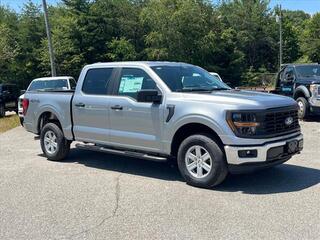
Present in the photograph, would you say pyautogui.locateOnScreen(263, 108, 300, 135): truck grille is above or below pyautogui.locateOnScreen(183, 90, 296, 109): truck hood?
below

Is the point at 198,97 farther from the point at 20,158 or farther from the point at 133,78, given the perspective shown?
the point at 20,158

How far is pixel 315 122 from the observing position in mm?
15312

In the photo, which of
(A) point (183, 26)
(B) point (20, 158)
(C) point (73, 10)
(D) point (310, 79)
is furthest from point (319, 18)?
(B) point (20, 158)

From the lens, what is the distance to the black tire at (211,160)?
6832mm

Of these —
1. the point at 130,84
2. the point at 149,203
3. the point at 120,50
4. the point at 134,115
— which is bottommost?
the point at 149,203

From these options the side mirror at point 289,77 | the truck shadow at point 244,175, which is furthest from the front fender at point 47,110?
the side mirror at point 289,77

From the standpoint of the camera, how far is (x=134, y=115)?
25.6ft

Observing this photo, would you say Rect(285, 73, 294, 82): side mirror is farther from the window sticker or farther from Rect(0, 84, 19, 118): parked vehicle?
Rect(0, 84, 19, 118): parked vehicle

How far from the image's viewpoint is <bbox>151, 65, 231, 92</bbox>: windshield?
25.3 ft

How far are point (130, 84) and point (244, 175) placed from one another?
2.42m

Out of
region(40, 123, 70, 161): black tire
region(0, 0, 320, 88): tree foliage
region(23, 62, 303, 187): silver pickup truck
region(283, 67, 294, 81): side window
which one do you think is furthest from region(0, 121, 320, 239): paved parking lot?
region(0, 0, 320, 88): tree foliage

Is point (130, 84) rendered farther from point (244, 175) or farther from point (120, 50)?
point (120, 50)

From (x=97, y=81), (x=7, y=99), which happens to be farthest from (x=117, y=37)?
(x=97, y=81)

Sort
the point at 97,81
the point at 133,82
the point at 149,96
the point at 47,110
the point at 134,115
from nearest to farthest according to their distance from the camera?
the point at 149,96 < the point at 134,115 < the point at 133,82 < the point at 97,81 < the point at 47,110
